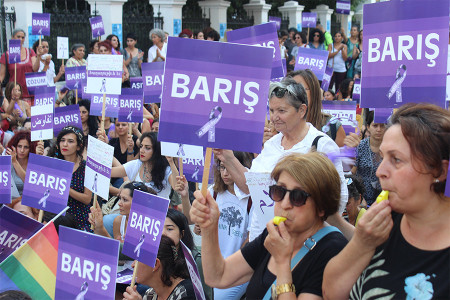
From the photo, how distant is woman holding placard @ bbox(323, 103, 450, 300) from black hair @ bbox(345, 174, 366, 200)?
235cm

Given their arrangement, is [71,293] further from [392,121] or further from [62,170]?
[392,121]

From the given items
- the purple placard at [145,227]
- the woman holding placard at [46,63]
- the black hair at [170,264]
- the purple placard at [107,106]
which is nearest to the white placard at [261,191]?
the purple placard at [145,227]

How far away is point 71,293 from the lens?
12.8ft

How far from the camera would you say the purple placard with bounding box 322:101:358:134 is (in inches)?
294

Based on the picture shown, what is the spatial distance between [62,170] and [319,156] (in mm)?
3139

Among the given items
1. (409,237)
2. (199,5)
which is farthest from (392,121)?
(199,5)

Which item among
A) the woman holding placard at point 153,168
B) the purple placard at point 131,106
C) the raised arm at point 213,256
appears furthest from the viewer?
the purple placard at point 131,106

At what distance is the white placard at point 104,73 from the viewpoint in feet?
26.8

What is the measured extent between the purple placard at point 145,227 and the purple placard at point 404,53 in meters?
1.43

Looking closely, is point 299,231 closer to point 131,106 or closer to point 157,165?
point 157,165

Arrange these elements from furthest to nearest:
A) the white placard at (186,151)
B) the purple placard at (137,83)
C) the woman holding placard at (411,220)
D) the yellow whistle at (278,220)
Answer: the purple placard at (137,83) < the white placard at (186,151) < the yellow whistle at (278,220) < the woman holding placard at (411,220)

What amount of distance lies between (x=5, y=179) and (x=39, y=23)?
845 centimetres

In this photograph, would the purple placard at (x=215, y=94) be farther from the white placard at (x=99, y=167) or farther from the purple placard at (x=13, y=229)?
the white placard at (x=99, y=167)

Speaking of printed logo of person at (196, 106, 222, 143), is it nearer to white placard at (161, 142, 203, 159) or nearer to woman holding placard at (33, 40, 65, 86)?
white placard at (161, 142, 203, 159)
